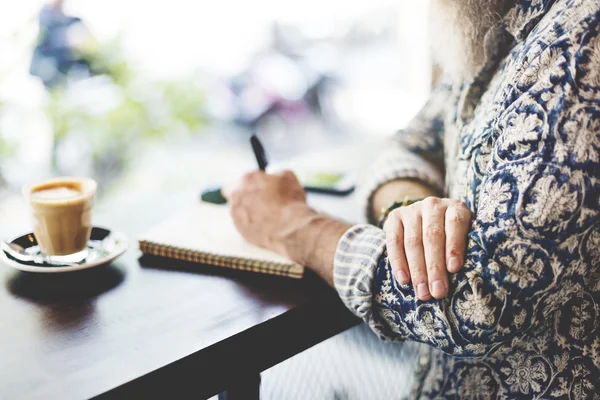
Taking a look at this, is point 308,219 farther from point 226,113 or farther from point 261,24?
point 261,24

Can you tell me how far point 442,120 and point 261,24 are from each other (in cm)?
476

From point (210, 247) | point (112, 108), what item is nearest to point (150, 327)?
point (210, 247)

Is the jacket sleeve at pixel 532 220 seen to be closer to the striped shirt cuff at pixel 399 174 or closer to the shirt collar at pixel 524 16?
the shirt collar at pixel 524 16

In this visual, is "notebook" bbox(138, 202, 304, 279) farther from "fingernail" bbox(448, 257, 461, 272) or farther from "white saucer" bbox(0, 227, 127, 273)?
"fingernail" bbox(448, 257, 461, 272)

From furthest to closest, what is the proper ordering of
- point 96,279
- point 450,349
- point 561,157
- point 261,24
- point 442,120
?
1. point 261,24
2. point 442,120
3. point 96,279
4. point 450,349
5. point 561,157

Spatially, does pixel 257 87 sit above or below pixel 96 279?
below

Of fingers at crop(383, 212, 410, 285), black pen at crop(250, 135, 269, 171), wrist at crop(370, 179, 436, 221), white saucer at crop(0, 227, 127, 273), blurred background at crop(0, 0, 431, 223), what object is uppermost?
black pen at crop(250, 135, 269, 171)

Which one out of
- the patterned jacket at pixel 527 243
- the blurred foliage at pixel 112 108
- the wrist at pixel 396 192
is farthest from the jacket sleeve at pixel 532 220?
the blurred foliage at pixel 112 108

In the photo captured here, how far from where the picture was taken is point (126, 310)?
2.95ft

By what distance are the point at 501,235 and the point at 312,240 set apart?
356 mm

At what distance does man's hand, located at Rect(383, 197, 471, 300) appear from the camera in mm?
772

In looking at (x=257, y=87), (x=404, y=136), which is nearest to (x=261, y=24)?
(x=257, y=87)

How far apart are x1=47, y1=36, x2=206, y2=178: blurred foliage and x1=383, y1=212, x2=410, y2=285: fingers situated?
9.92 ft

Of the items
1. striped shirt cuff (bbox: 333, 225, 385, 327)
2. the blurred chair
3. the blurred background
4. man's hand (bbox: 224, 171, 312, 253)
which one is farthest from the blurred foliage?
striped shirt cuff (bbox: 333, 225, 385, 327)
